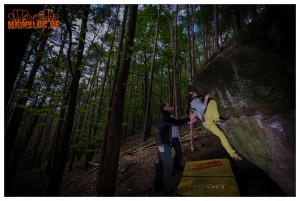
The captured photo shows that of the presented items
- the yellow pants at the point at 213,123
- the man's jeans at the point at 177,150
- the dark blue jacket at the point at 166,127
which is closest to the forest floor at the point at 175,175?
the man's jeans at the point at 177,150

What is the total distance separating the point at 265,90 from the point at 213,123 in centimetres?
165

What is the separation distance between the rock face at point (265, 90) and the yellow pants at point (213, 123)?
16 centimetres

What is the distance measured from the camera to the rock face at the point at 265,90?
3.01 m

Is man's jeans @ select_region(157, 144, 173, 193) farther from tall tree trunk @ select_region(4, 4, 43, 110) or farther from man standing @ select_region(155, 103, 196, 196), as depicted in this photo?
tall tree trunk @ select_region(4, 4, 43, 110)

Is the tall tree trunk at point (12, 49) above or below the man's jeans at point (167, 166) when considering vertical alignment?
above

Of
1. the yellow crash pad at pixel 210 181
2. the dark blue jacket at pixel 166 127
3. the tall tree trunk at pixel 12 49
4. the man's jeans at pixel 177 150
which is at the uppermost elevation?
the tall tree trunk at pixel 12 49

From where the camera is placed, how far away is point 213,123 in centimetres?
456

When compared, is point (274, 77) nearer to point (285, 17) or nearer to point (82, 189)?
point (285, 17)

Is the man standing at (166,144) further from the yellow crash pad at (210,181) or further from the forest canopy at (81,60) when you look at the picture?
the forest canopy at (81,60)

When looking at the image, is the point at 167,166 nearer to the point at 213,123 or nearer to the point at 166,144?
the point at 166,144

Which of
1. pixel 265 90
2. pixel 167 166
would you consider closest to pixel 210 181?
pixel 167 166

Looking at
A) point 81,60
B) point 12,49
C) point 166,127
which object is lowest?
point 166,127

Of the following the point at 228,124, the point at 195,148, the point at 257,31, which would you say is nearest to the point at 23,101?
the point at 195,148
